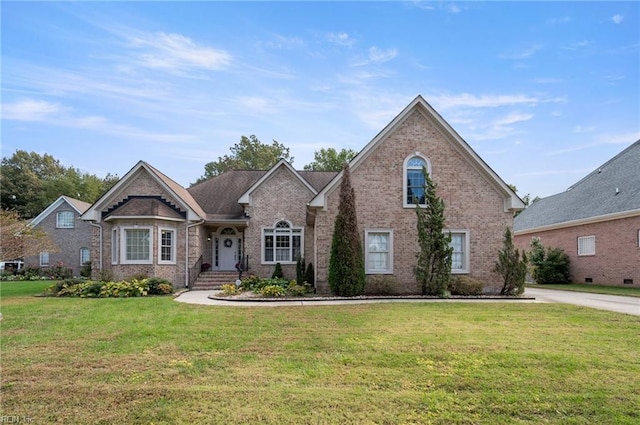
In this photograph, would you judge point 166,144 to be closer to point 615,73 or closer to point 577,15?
point 577,15

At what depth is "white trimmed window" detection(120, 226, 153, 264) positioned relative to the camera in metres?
18.1

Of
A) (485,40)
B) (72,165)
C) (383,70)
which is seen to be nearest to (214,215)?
(383,70)

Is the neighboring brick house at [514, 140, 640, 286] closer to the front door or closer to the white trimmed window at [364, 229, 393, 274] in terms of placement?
the white trimmed window at [364, 229, 393, 274]

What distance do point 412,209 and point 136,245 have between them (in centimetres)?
1256

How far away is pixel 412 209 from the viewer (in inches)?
634

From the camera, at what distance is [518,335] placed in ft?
25.7

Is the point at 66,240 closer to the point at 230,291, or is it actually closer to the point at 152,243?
the point at 152,243

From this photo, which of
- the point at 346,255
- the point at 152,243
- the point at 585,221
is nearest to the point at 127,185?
the point at 152,243

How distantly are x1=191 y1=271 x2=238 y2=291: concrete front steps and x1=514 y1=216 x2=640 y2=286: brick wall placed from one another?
19575 mm

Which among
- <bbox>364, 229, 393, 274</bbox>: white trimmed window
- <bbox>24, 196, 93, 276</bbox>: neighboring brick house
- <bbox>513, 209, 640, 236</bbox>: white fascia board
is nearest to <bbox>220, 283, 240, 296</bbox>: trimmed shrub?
<bbox>364, 229, 393, 274</bbox>: white trimmed window

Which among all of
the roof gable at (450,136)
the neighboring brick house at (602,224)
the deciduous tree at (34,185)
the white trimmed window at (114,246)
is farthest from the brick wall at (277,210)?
the deciduous tree at (34,185)

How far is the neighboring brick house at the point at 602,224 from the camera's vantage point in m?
19.6

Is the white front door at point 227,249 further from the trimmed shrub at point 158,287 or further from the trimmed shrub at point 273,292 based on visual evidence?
the trimmed shrub at point 273,292

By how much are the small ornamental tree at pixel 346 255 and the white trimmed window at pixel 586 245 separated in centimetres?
1562
